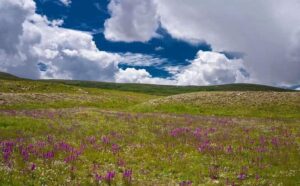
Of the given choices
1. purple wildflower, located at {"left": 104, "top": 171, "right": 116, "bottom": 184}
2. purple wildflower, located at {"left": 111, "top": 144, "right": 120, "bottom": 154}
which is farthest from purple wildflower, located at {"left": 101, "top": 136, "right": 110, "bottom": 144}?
purple wildflower, located at {"left": 104, "top": 171, "right": 116, "bottom": 184}

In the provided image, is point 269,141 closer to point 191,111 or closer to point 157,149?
point 157,149

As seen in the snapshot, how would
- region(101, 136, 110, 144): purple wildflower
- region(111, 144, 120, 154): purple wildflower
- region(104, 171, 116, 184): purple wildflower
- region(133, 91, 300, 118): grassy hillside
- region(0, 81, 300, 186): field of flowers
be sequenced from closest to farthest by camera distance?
region(104, 171, 116, 184): purple wildflower → region(0, 81, 300, 186): field of flowers → region(111, 144, 120, 154): purple wildflower → region(101, 136, 110, 144): purple wildflower → region(133, 91, 300, 118): grassy hillside

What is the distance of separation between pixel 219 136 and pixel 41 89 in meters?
74.6

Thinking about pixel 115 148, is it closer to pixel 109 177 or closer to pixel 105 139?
pixel 105 139

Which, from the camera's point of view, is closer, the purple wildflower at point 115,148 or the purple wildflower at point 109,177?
the purple wildflower at point 109,177

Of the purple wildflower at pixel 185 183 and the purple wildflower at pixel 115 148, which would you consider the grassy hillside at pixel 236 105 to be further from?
the purple wildflower at pixel 185 183

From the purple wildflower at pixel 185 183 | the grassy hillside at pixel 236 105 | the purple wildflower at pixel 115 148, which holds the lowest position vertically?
the purple wildflower at pixel 185 183

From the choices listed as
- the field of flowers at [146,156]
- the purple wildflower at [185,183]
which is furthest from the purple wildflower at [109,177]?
the purple wildflower at [185,183]

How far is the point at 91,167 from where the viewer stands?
12867mm

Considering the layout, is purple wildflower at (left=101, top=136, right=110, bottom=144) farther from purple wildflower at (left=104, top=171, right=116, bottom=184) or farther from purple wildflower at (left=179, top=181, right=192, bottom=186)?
purple wildflower at (left=179, top=181, right=192, bottom=186)

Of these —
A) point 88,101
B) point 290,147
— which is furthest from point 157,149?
point 88,101

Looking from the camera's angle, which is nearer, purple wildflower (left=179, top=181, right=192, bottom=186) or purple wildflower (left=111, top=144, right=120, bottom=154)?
purple wildflower (left=179, top=181, right=192, bottom=186)

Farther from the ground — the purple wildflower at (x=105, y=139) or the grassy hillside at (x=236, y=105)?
the grassy hillside at (x=236, y=105)

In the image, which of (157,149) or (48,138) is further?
(48,138)
